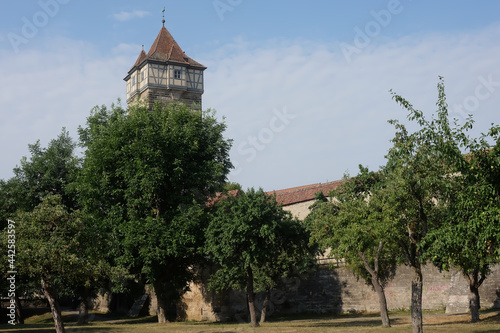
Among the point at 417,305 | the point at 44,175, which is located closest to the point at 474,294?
the point at 417,305

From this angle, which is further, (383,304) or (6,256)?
(383,304)

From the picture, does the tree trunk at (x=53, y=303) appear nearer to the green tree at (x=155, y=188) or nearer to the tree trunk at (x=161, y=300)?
the green tree at (x=155, y=188)

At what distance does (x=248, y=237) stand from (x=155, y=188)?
6.28 meters

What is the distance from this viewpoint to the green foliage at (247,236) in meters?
26.9

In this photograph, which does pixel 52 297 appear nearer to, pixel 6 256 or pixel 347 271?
pixel 6 256

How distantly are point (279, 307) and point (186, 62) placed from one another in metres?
35.8

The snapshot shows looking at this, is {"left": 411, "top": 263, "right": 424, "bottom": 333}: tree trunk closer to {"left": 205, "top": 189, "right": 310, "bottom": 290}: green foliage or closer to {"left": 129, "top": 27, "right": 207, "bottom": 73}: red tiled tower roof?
{"left": 205, "top": 189, "right": 310, "bottom": 290}: green foliage

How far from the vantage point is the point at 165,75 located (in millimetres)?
64125

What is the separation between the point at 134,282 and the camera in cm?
3375

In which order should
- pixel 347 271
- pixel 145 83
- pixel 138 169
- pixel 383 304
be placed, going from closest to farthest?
pixel 383 304 < pixel 138 169 < pixel 347 271 < pixel 145 83


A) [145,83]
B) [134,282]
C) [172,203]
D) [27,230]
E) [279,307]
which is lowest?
[279,307]

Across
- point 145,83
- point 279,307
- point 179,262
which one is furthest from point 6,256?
point 145,83

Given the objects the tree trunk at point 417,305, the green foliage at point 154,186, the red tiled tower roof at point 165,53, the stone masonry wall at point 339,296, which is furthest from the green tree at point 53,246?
the red tiled tower roof at point 165,53

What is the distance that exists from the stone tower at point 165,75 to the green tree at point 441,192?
45677mm
